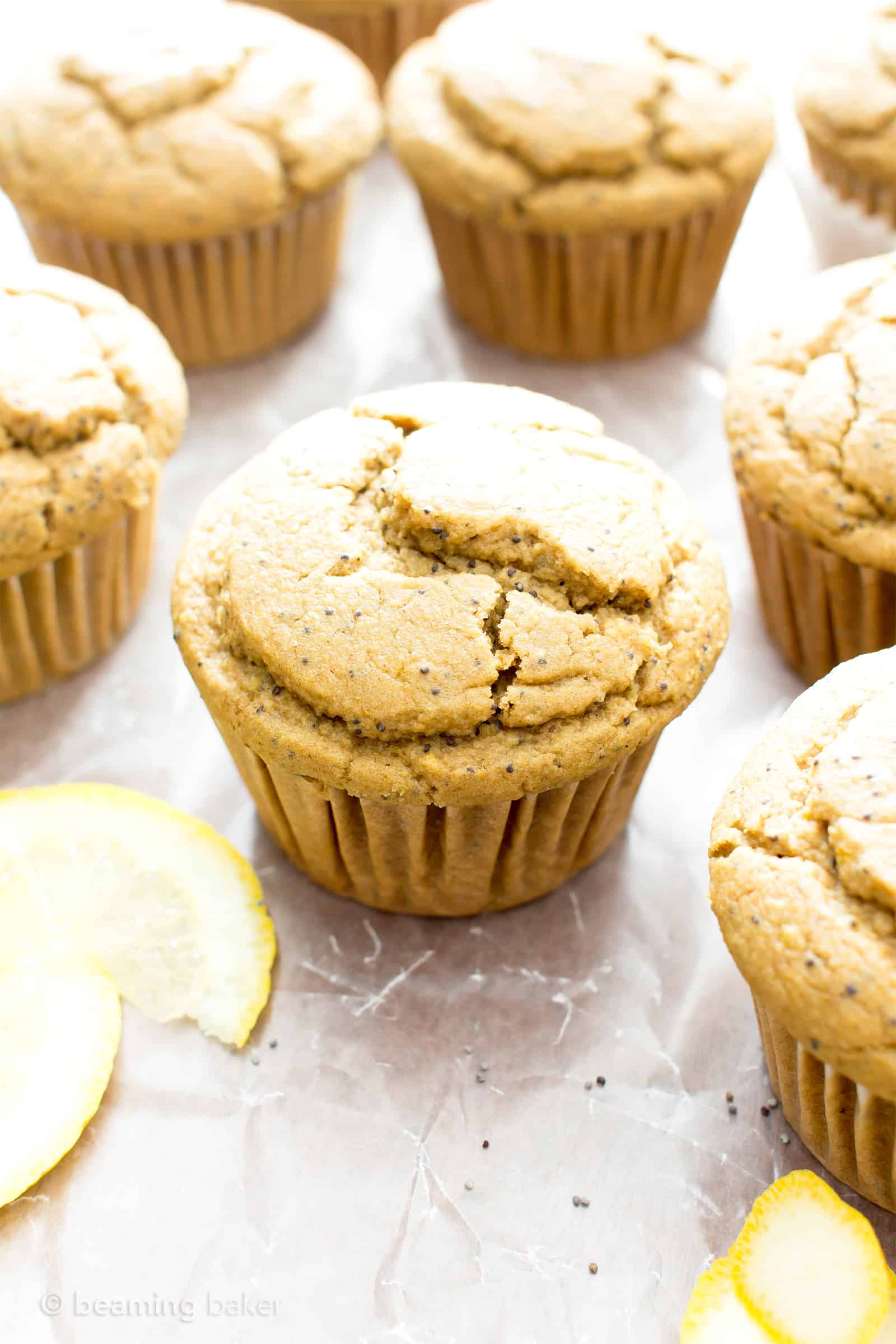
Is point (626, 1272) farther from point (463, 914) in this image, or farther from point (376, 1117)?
point (463, 914)

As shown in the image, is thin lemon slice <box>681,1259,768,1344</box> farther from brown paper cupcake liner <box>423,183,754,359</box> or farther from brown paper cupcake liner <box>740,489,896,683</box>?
brown paper cupcake liner <box>423,183,754,359</box>

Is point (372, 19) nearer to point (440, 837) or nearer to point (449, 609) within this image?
point (449, 609)

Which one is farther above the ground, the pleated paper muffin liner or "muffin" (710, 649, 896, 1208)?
"muffin" (710, 649, 896, 1208)

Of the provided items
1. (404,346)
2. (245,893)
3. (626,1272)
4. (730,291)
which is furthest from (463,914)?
(730,291)

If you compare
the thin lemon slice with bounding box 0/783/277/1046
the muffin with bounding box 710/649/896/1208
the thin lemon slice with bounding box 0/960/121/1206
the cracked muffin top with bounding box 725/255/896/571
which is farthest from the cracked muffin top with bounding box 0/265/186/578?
the muffin with bounding box 710/649/896/1208

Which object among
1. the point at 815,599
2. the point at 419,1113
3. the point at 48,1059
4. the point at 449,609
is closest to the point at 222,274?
the point at 449,609
